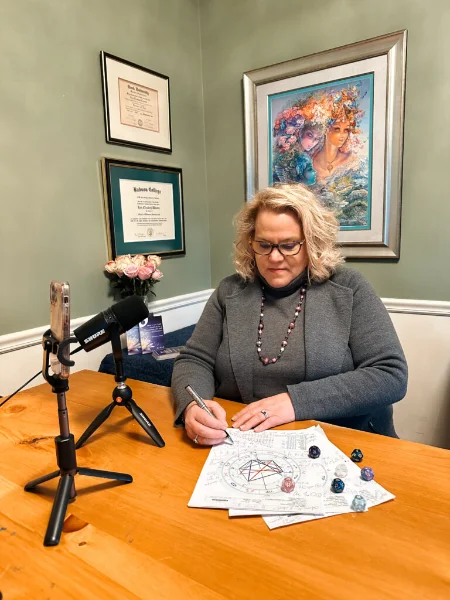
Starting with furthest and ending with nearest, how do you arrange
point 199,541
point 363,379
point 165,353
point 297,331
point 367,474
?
1. point 165,353
2. point 297,331
3. point 363,379
4. point 367,474
5. point 199,541

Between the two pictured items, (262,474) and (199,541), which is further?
(262,474)

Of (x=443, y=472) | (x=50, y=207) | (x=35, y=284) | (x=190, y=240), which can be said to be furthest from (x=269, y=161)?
(x=443, y=472)

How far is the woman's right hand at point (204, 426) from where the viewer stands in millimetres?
909

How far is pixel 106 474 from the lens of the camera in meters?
0.78

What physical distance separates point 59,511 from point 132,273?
1300 millimetres

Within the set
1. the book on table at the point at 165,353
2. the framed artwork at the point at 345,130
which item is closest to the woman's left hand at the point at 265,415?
the book on table at the point at 165,353

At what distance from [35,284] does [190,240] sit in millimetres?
1024

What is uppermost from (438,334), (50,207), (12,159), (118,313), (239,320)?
(12,159)

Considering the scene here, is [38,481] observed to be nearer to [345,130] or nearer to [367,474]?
[367,474]

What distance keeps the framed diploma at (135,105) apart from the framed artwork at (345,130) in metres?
0.48

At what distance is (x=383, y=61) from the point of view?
1921 mm

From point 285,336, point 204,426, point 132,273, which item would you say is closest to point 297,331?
point 285,336

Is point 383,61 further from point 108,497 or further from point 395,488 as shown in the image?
point 108,497

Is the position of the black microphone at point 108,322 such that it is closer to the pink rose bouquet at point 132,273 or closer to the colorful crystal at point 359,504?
the colorful crystal at point 359,504
